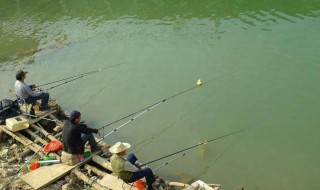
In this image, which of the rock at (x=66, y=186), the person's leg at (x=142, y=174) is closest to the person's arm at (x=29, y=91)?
the rock at (x=66, y=186)

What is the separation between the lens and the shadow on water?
23.7 m

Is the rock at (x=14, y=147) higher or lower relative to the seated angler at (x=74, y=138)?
lower

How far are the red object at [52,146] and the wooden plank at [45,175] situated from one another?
76 cm

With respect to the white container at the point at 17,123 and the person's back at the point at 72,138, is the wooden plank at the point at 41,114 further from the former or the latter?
the person's back at the point at 72,138

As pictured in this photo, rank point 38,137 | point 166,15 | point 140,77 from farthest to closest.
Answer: point 166,15, point 140,77, point 38,137

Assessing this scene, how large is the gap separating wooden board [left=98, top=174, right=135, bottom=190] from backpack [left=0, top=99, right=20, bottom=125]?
16.9 ft

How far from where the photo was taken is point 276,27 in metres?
22.2

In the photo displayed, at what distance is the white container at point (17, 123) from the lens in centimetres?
1257

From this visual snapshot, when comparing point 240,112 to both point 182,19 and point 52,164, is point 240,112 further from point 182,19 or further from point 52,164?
point 182,19

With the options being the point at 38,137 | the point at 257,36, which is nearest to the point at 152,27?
the point at 257,36

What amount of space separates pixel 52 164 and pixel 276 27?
1658 centimetres

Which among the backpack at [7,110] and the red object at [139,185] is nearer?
the red object at [139,185]

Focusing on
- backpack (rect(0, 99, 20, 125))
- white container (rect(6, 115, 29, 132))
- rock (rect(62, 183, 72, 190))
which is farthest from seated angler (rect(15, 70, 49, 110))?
rock (rect(62, 183, 72, 190))

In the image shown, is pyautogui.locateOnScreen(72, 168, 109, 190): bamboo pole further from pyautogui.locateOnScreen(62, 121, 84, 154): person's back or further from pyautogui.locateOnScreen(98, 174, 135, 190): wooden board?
pyautogui.locateOnScreen(62, 121, 84, 154): person's back
